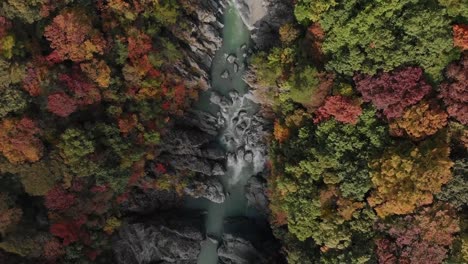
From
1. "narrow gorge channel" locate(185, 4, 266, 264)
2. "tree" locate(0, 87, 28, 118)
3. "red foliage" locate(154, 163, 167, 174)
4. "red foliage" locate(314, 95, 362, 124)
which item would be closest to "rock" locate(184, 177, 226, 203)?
"narrow gorge channel" locate(185, 4, 266, 264)

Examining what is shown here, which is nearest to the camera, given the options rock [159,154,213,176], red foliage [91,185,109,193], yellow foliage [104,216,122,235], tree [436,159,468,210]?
tree [436,159,468,210]

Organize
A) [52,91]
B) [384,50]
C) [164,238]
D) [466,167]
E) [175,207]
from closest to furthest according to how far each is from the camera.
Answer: [466,167], [384,50], [52,91], [164,238], [175,207]

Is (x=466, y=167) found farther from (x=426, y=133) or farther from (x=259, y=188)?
(x=259, y=188)

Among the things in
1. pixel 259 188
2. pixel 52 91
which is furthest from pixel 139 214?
pixel 52 91

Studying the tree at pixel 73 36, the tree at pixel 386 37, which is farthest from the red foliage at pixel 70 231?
the tree at pixel 386 37

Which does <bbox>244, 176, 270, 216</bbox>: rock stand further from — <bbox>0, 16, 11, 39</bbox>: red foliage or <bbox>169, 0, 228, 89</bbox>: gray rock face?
<bbox>0, 16, 11, 39</bbox>: red foliage

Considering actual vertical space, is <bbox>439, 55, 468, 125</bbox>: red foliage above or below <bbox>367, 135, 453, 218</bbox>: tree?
above
